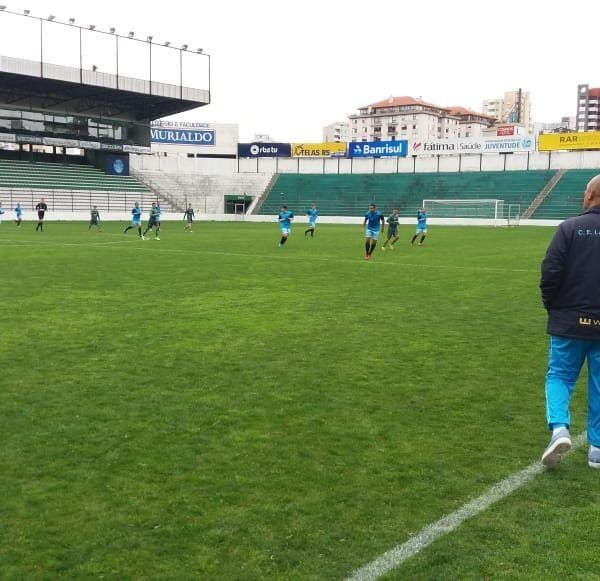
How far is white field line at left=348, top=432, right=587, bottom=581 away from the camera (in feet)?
11.1

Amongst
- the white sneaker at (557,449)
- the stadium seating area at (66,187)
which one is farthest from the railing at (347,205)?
the white sneaker at (557,449)

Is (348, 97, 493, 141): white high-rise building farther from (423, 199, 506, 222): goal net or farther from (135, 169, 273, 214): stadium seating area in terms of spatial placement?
(423, 199, 506, 222): goal net

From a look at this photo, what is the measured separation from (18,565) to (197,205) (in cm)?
6781

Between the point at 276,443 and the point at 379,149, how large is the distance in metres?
69.1

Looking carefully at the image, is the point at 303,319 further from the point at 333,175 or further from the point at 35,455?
the point at 333,175

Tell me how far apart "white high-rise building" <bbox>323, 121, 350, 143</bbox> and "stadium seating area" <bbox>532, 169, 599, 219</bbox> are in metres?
122

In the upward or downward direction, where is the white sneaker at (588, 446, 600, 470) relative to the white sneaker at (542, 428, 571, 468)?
downward

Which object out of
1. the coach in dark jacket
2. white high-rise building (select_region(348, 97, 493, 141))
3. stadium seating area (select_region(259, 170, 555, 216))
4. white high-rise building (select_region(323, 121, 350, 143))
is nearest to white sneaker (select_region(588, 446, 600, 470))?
the coach in dark jacket

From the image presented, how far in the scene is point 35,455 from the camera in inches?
191

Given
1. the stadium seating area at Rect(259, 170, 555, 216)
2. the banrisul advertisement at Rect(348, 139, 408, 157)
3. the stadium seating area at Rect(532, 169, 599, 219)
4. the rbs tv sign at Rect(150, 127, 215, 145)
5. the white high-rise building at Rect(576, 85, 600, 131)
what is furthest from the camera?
the white high-rise building at Rect(576, 85, 600, 131)

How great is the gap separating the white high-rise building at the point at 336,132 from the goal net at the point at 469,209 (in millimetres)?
123412

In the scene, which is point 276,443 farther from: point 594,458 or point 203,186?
point 203,186

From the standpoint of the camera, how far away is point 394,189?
6719cm

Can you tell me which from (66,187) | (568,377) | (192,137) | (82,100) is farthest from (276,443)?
(192,137)
